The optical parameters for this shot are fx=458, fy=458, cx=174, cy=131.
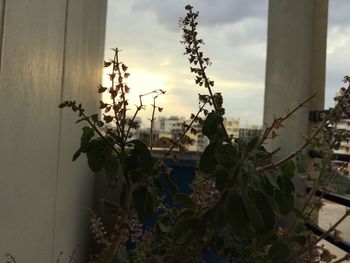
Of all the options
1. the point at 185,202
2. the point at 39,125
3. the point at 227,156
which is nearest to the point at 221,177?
the point at 227,156

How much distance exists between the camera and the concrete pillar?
293 centimetres

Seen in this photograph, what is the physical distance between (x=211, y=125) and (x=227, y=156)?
145 mm

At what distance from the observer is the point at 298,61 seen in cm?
305

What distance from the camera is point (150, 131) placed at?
1.26 meters

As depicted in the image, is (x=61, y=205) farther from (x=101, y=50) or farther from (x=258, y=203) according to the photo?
(x=101, y=50)

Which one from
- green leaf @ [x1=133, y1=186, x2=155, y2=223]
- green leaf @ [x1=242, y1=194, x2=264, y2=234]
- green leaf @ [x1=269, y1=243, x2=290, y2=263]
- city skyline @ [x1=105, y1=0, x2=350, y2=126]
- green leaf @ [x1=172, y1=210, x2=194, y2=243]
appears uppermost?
city skyline @ [x1=105, y1=0, x2=350, y2=126]

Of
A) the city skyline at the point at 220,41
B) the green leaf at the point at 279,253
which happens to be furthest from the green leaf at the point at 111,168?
the city skyline at the point at 220,41

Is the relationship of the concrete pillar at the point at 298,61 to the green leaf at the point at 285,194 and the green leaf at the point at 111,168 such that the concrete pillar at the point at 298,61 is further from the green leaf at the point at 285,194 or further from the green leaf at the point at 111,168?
the green leaf at the point at 111,168

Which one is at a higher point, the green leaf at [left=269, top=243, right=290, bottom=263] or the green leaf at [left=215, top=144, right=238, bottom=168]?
the green leaf at [left=215, top=144, right=238, bottom=168]

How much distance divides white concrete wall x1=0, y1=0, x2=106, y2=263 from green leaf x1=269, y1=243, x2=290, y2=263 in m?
0.62

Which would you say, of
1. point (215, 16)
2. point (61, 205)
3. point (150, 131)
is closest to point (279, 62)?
point (215, 16)

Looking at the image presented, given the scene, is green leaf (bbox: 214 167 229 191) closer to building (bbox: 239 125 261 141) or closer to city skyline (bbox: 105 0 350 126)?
building (bbox: 239 125 261 141)

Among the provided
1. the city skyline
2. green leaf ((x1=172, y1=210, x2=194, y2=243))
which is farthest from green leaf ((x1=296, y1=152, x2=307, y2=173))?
the city skyline

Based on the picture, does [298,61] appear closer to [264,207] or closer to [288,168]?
[288,168]
